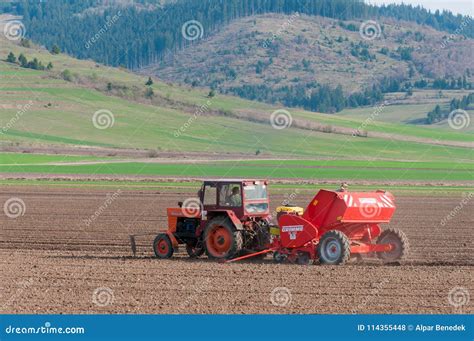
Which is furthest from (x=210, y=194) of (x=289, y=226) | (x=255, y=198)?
(x=289, y=226)

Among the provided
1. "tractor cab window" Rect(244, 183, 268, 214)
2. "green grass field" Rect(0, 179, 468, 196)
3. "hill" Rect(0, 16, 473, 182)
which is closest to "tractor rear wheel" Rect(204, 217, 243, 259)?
"tractor cab window" Rect(244, 183, 268, 214)

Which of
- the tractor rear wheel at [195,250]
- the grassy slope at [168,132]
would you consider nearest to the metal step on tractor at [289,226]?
the tractor rear wheel at [195,250]

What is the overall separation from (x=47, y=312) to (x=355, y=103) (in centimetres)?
16165

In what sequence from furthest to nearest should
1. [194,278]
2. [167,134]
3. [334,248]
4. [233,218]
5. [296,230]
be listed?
[167,134]
[233,218]
[296,230]
[334,248]
[194,278]

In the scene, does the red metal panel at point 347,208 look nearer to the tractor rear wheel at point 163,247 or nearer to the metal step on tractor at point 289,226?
the metal step on tractor at point 289,226

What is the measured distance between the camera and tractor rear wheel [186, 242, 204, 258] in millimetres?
22297

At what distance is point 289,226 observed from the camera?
68.1 ft

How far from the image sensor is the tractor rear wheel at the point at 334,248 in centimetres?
2006

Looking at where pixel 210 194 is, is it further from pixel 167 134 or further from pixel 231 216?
pixel 167 134

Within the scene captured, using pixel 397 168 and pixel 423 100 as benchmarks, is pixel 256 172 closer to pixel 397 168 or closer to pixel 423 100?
pixel 397 168

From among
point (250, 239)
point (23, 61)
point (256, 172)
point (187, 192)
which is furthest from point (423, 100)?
point (250, 239)

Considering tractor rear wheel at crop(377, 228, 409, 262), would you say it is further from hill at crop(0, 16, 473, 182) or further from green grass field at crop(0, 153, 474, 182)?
hill at crop(0, 16, 473, 182)

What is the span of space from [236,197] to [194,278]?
3.55 meters

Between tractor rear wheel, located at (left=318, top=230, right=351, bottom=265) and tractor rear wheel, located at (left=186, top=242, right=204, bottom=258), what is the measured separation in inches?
124
